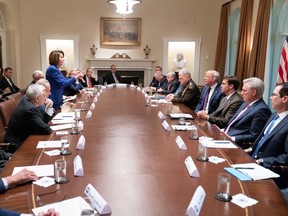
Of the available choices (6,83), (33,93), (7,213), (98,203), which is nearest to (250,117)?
(33,93)

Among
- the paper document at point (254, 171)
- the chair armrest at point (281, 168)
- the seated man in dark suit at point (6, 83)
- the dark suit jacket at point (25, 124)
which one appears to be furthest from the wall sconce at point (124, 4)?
the paper document at point (254, 171)

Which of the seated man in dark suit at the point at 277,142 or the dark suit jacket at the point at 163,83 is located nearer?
the seated man in dark suit at the point at 277,142

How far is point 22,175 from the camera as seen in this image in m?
1.82

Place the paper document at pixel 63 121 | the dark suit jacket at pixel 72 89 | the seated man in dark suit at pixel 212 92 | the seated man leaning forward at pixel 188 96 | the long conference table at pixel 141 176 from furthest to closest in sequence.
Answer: the dark suit jacket at pixel 72 89
the seated man leaning forward at pixel 188 96
the seated man in dark suit at pixel 212 92
the paper document at pixel 63 121
the long conference table at pixel 141 176

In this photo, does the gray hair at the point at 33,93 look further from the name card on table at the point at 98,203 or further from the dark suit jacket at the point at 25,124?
the name card on table at the point at 98,203

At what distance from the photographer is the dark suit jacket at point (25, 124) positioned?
Result: 9.61ft

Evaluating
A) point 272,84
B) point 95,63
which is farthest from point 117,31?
point 272,84

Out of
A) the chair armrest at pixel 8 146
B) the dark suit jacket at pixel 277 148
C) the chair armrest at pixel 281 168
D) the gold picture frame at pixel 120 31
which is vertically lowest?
the chair armrest at pixel 8 146

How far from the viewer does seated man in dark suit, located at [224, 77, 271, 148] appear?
329 cm

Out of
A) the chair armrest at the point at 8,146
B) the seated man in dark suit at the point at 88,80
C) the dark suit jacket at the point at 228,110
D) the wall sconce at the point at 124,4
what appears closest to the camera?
the chair armrest at the point at 8,146

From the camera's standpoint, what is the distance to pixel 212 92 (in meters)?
4.98

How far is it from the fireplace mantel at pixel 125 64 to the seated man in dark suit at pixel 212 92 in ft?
17.0

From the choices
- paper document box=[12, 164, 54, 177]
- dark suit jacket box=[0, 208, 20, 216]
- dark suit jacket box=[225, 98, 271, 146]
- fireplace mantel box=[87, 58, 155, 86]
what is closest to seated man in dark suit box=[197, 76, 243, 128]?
dark suit jacket box=[225, 98, 271, 146]

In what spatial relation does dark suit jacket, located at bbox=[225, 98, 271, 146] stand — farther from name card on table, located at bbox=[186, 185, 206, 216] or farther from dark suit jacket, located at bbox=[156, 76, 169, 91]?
dark suit jacket, located at bbox=[156, 76, 169, 91]
